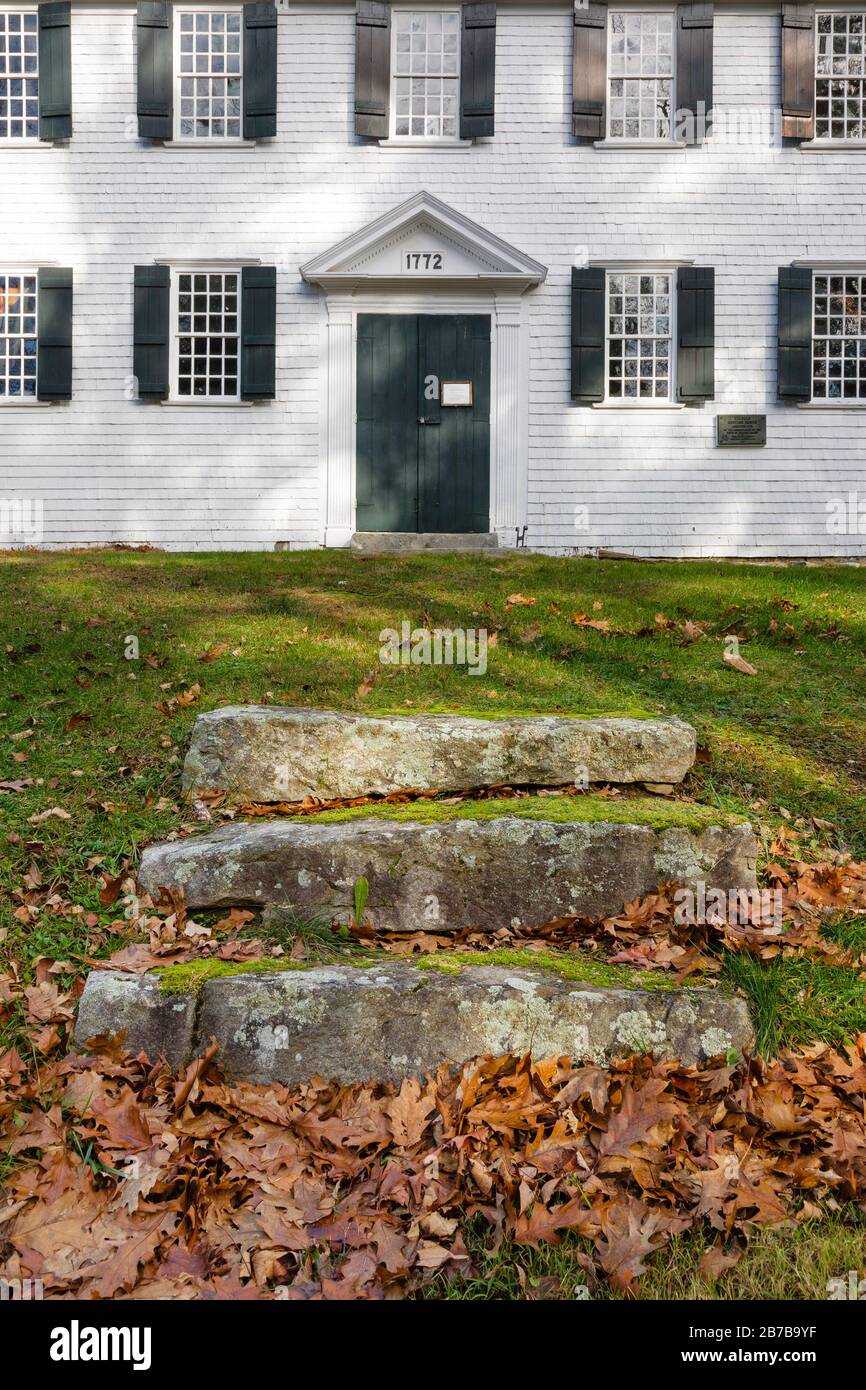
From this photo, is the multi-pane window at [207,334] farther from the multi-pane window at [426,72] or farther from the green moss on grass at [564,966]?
the green moss on grass at [564,966]

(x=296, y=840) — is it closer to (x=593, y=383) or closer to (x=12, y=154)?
(x=593, y=383)

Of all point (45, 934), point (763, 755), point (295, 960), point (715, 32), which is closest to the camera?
point (295, 960)

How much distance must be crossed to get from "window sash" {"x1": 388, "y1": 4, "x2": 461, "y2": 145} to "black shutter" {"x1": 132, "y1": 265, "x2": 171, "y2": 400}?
3250 millimetres

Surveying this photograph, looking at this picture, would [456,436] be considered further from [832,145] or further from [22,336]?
[832,145]

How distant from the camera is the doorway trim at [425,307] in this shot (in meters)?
12.7

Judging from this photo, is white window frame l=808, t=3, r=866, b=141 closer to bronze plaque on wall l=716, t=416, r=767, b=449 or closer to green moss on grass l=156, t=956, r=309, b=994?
bronze plaque on wall l=716, t=416, r=767, b=449

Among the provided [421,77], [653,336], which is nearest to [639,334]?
[653,336]

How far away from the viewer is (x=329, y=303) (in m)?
13.0

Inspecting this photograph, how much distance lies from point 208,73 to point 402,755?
11.6m

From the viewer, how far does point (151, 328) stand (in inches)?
512

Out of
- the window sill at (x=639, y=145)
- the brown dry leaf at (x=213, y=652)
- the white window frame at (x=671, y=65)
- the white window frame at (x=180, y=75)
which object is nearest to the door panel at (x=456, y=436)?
the window sill at (x=639, y=145)

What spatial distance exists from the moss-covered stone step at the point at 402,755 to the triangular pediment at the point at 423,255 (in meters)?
9.45

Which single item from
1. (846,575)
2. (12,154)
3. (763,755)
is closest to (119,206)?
(12,154)

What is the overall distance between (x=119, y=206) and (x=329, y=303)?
2.73m
